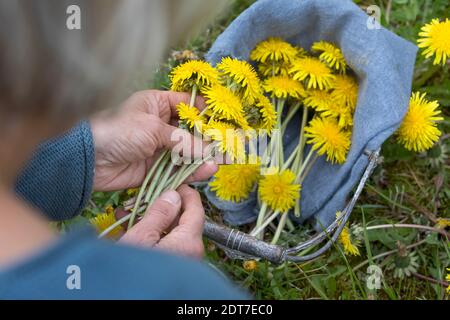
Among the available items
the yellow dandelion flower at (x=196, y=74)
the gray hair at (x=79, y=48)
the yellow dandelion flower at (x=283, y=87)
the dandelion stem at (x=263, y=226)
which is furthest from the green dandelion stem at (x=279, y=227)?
the gray hair at (x=79, y=48)

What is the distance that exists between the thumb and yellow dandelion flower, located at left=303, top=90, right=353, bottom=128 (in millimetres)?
413

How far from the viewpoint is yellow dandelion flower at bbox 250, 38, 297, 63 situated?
60.7 inches

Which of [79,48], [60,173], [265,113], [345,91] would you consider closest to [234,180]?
[265,113]

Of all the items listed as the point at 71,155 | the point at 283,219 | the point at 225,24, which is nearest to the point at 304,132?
the point at 283,219

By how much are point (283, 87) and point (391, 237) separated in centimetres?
41

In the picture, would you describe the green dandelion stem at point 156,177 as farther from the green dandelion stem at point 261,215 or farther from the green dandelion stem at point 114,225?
the green dandelion stem at point 261,215

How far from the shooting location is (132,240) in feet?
3.80

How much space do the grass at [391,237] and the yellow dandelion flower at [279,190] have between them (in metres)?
0.08

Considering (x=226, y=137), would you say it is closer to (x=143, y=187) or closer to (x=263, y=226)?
(x=143, y=187)

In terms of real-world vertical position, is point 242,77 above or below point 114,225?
above

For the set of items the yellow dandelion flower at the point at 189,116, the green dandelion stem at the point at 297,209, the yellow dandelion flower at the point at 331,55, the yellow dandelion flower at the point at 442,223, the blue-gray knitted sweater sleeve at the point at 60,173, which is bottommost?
the green dandelion stem at the point at 297,209

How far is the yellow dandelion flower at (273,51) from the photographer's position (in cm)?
154

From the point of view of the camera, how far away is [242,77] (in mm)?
1345

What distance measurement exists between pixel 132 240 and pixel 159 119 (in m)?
0.26
